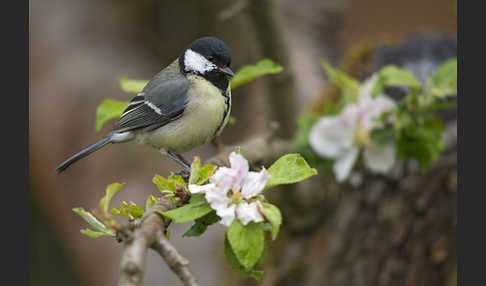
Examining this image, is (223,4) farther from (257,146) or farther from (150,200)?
(150,200)

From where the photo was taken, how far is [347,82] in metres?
1.37

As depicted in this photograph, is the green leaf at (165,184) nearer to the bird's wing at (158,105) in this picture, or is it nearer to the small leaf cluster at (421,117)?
the bird's wing at (158,105)

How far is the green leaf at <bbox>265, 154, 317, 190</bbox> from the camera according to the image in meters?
0.68

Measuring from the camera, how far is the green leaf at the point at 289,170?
0.68 m

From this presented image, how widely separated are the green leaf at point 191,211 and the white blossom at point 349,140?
2.31 feet

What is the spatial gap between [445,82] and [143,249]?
3.07 ft

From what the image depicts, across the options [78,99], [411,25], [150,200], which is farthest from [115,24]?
[150,200]

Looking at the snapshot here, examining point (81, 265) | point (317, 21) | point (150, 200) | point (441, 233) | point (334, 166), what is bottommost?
point (81, 265)

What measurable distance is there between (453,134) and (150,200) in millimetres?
1108

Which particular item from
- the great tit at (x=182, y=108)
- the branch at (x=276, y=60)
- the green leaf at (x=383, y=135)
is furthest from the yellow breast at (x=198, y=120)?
the green leaf at (x=383, y=135)

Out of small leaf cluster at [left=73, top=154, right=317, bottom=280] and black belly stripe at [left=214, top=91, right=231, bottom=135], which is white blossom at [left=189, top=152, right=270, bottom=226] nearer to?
small leaf cluster at [left=73, top=154, right=317, bottom=280]

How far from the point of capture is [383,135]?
4.37ft

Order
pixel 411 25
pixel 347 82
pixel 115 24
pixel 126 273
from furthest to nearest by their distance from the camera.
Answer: pixel 411 25 → pixel 115 24 → pixel 347 82 → pixel 126 273

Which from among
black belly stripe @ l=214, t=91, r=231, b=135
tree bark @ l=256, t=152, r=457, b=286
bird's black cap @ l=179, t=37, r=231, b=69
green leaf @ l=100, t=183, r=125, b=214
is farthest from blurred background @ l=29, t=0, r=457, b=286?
green leaf @ l=100, t=183, r=125, b=214
